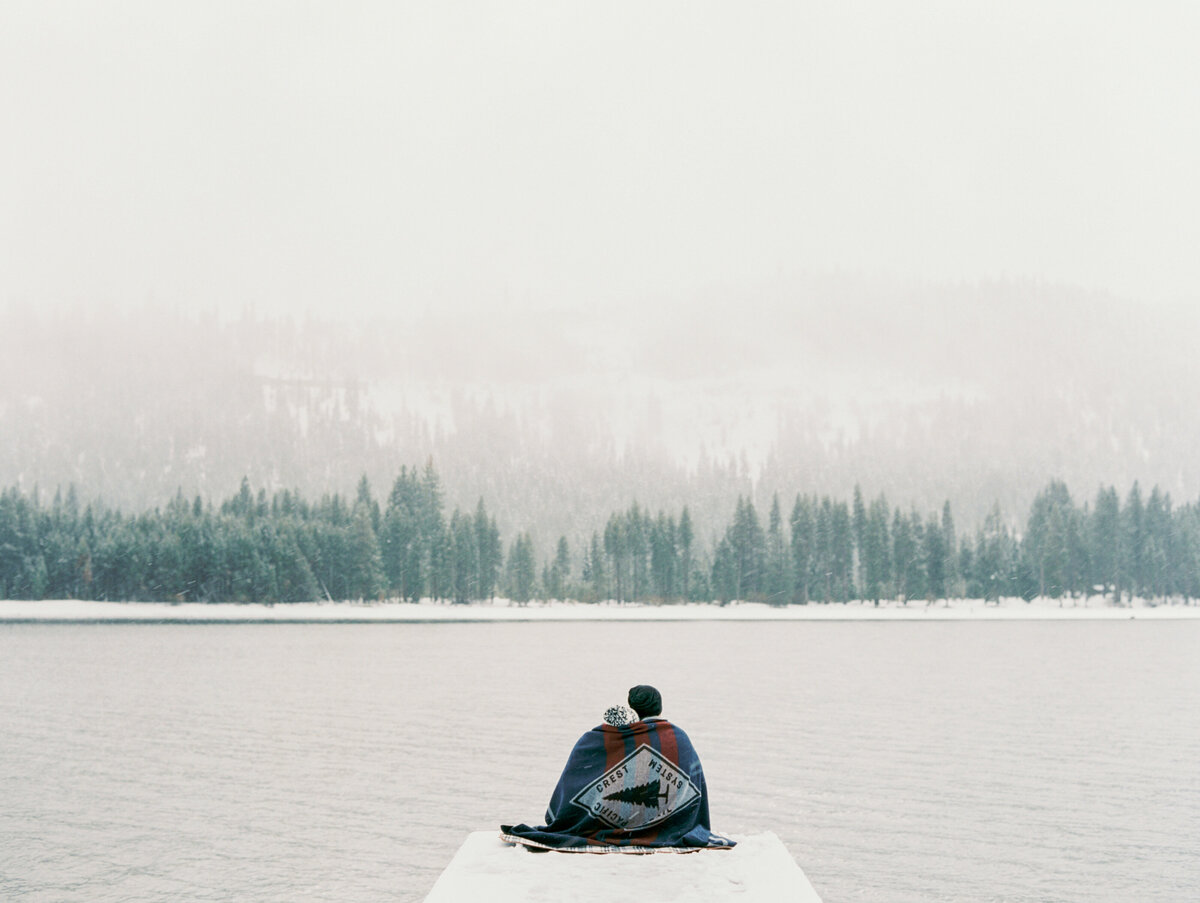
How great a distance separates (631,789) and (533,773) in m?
13.0

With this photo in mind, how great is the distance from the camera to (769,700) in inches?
1480

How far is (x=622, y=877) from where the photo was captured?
30.5ft

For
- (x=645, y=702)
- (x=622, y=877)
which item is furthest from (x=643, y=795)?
(x=622, y=877)

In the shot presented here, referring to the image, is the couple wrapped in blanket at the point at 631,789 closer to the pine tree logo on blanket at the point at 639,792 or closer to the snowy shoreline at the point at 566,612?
the pine tree logo on blanket at the point at 639,792

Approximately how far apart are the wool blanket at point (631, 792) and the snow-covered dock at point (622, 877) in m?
0.29

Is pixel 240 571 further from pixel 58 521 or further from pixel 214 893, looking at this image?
pixel 214 893

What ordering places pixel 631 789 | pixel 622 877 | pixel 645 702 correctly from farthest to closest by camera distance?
pixel 645 702
pixel 631 789
pixel 622 877

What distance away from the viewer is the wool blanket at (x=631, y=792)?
34.4 ft

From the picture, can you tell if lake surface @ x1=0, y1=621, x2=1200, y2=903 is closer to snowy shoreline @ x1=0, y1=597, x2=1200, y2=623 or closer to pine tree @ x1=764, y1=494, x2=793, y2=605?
snowy shoreline @ x1=0, y1=597, x2=1200, y2=623

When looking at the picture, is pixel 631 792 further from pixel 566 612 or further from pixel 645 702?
pixel 566 612

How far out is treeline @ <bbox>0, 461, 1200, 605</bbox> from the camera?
137375 millimetres

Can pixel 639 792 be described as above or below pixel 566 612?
Answer: above

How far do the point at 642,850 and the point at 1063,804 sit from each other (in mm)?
13140

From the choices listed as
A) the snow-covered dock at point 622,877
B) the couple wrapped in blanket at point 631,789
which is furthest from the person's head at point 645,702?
the snow-covered dock at point 622,877
